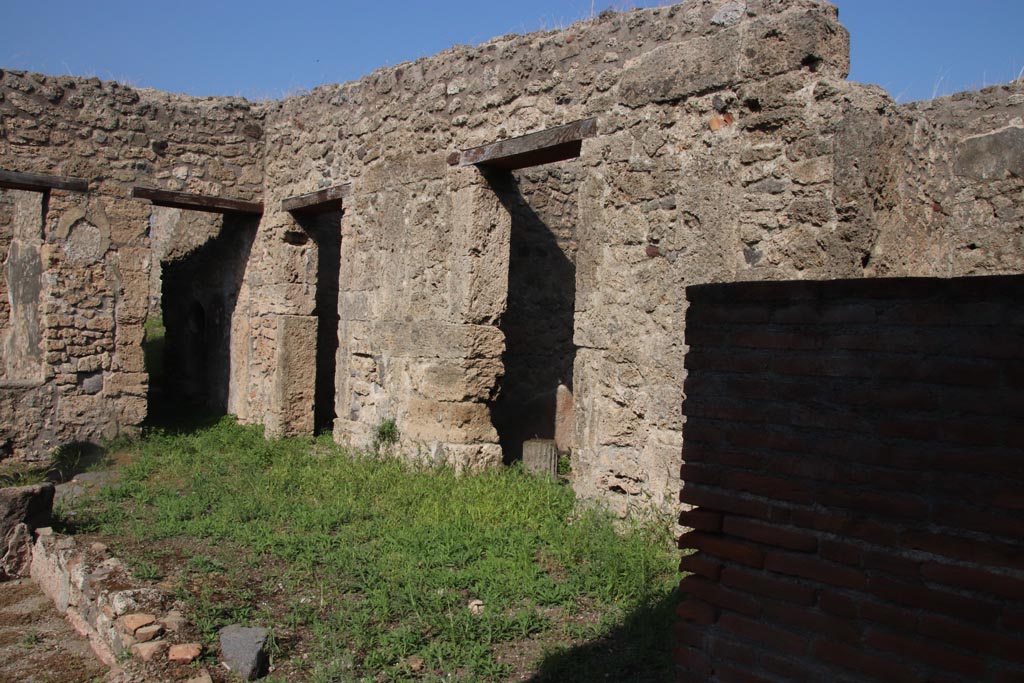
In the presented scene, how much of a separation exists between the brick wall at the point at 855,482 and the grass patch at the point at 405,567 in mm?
1465

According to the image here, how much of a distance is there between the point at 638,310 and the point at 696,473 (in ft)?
9.86

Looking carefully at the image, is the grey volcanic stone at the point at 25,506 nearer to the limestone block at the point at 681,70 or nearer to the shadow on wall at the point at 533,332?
the shadow on wall at the point at 533,332

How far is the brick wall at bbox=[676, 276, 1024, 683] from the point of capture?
182 centimetres

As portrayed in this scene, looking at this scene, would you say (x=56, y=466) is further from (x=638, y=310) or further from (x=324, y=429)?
(x=638, y=310)

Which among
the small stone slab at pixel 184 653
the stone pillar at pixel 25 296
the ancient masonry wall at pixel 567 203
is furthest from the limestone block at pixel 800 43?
the stone pillar at pixel 25 296

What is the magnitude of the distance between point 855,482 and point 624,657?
1943 millimetres

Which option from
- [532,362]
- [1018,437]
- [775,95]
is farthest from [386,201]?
[1018,437]

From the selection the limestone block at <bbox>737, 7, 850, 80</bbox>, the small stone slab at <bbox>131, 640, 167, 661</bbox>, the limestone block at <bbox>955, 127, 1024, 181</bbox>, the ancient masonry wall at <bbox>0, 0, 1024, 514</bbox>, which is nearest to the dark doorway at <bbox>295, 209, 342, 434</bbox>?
the ancient masonry wall at <bbox>0, 0, 1024, 514</bbox>

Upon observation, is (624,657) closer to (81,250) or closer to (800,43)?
(800,43)

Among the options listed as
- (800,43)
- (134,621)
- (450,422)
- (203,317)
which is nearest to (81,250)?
(203,317)

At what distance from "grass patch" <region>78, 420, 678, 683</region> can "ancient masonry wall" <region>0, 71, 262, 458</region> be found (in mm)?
1844

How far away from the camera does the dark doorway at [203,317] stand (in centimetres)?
1028

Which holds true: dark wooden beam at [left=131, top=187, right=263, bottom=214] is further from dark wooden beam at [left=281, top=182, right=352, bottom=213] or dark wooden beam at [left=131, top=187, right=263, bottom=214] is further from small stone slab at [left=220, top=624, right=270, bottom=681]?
small stone slab at [left=220, top=624, right=270, bottom=681]

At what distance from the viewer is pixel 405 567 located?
15.3ft
